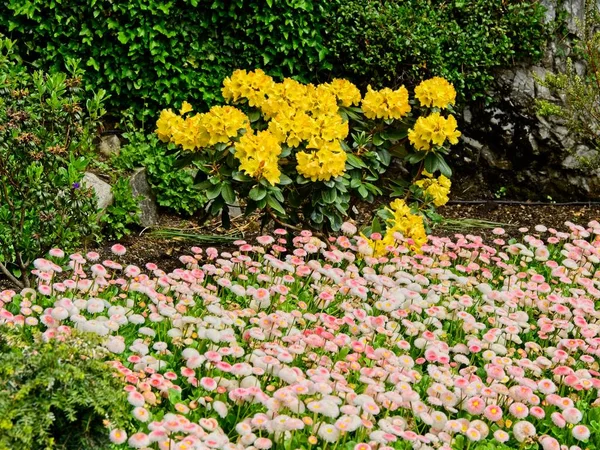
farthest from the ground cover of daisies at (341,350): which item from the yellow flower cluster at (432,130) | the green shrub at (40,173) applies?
the yellow flower cluster at (432,130)

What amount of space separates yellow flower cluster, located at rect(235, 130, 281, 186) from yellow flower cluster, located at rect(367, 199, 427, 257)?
2.78 feet

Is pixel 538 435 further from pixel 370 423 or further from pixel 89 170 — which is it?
pixel 89 170

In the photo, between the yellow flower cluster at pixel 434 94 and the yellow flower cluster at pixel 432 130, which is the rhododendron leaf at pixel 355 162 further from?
the yellow flower cluster at pixel 434 94

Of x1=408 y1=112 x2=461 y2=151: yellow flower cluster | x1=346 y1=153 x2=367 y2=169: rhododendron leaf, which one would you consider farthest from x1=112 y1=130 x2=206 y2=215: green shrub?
x1=408 y1=112 x2=461 y2=151: yellow flower cluster

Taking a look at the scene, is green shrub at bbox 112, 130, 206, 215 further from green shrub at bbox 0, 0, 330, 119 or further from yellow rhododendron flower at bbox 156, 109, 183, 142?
yellow rhododendron flower at bbox 156, 109, 183, 142

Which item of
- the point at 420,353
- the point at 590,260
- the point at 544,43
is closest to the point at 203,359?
the point at 420,353

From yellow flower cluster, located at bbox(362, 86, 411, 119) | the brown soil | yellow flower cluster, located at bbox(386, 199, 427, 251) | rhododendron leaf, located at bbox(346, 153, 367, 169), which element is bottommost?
the brown soil

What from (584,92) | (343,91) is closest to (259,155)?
(343,91)

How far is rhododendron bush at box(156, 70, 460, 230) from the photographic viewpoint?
176 inches

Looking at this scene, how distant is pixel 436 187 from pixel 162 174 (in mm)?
2075

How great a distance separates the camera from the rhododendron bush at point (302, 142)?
14.6 feet

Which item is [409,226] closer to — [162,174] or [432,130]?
[432,130]

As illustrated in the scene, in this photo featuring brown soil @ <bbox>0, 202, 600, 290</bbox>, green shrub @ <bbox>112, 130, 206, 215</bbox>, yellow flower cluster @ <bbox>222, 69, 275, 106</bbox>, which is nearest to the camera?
yellow flower cluster @ <bbox>222, 69, 275, 106</bbox>

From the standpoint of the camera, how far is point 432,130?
482 centimetres
